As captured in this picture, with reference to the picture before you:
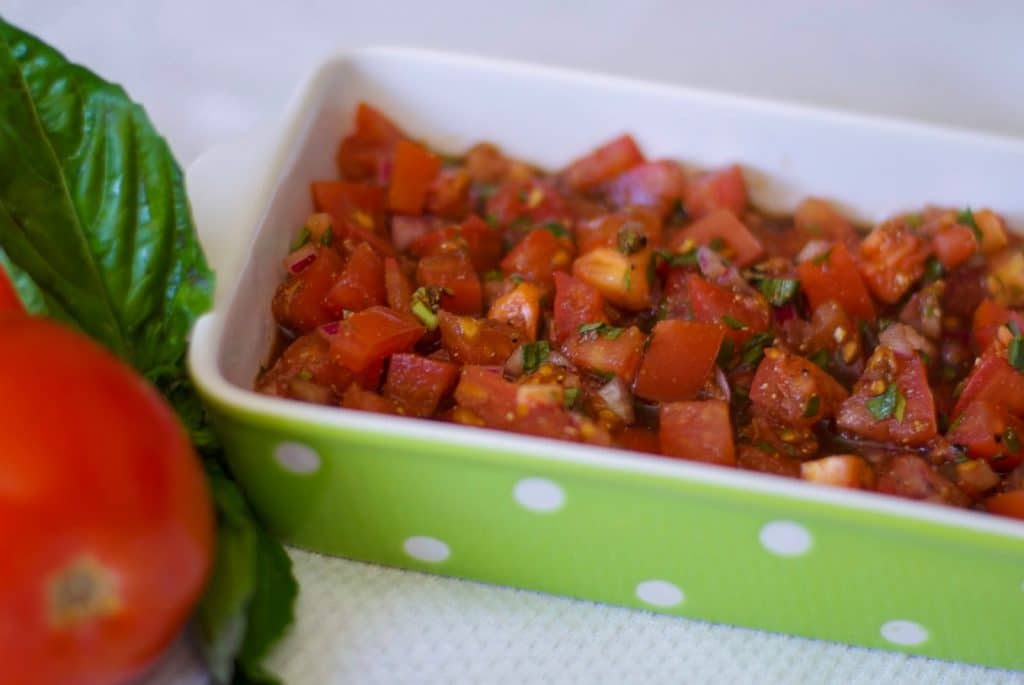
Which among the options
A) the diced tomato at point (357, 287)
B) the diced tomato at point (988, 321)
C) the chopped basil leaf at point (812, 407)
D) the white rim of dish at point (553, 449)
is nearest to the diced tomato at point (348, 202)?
the diced tomato at point (357, 287)

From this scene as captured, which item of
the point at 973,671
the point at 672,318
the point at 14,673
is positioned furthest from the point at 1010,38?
the point at 14,673

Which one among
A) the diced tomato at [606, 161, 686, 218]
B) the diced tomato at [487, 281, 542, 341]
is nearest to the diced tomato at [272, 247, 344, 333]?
the diced tomato at [487, 281, 542, 341]

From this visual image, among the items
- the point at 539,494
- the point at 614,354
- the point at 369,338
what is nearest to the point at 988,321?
the point at 614,354

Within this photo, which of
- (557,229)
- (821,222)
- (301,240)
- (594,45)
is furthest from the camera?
(594,45)

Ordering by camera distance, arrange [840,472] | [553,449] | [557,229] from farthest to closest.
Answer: [557,229] → [840,472] → [553,449]

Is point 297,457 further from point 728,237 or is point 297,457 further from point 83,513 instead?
point 728,237

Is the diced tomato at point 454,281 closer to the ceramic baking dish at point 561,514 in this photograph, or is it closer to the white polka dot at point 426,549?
the ceramic baking dish at point 561,514

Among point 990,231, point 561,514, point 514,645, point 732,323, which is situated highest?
point 990,231

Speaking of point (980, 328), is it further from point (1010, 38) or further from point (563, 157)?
point (1010, 38)
